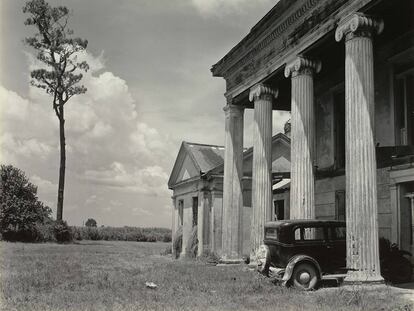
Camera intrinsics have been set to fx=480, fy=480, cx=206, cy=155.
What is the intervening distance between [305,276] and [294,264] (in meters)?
0.43

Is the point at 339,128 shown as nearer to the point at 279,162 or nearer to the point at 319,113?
the point at 319,113

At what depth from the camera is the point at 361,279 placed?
1038 centimetres

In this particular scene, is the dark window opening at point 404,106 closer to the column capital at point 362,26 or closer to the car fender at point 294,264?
the column capital at point 362,26

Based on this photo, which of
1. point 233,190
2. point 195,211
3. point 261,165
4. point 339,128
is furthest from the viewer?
point 195,211

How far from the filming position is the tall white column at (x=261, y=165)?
54.4ft

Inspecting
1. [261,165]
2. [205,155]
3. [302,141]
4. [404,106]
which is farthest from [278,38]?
[205,155]

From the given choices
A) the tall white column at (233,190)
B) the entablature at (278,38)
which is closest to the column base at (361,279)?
the entablature at (278,38)

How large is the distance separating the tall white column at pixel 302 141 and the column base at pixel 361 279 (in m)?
2.98

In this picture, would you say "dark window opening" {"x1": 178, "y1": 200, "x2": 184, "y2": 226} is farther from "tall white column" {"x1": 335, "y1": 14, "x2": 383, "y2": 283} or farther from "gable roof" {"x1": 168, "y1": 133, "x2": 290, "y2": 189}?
"tall white column" {"x1": 335, "y1": 14, "x2": 383, "y2": 283}

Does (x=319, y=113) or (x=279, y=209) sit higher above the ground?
(x=319, y=113)

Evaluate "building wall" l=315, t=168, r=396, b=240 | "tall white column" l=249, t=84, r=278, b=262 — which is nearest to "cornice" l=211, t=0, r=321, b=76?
"tall white column" l=249, t=84, r=278, b=262

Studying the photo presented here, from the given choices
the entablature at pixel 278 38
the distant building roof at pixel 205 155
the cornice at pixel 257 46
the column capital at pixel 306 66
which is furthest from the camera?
the distant building roof at pixel 205 155

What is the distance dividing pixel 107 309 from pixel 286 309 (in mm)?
3121

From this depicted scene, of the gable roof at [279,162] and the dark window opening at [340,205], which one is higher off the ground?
the gable roof at [279,162]
